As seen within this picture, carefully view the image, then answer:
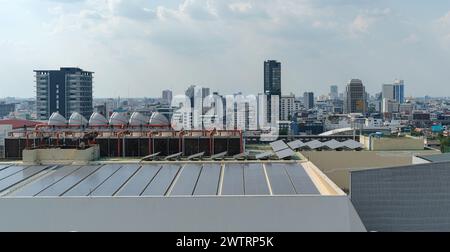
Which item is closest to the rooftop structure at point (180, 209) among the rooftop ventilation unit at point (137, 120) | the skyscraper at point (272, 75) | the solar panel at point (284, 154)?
the solar panel at point (284, 154)

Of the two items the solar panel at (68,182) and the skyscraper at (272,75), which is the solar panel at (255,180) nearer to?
the solar panel at (68,182)

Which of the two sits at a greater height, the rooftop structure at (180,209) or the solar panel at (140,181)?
the solar panel at (140,181)

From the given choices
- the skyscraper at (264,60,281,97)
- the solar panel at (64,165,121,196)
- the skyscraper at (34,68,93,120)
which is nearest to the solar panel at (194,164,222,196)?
the solar panel at (64,165,121,196)

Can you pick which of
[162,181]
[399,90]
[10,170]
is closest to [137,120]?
[10,170]

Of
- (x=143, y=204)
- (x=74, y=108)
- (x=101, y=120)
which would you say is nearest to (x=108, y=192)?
(x=143, y=204)
